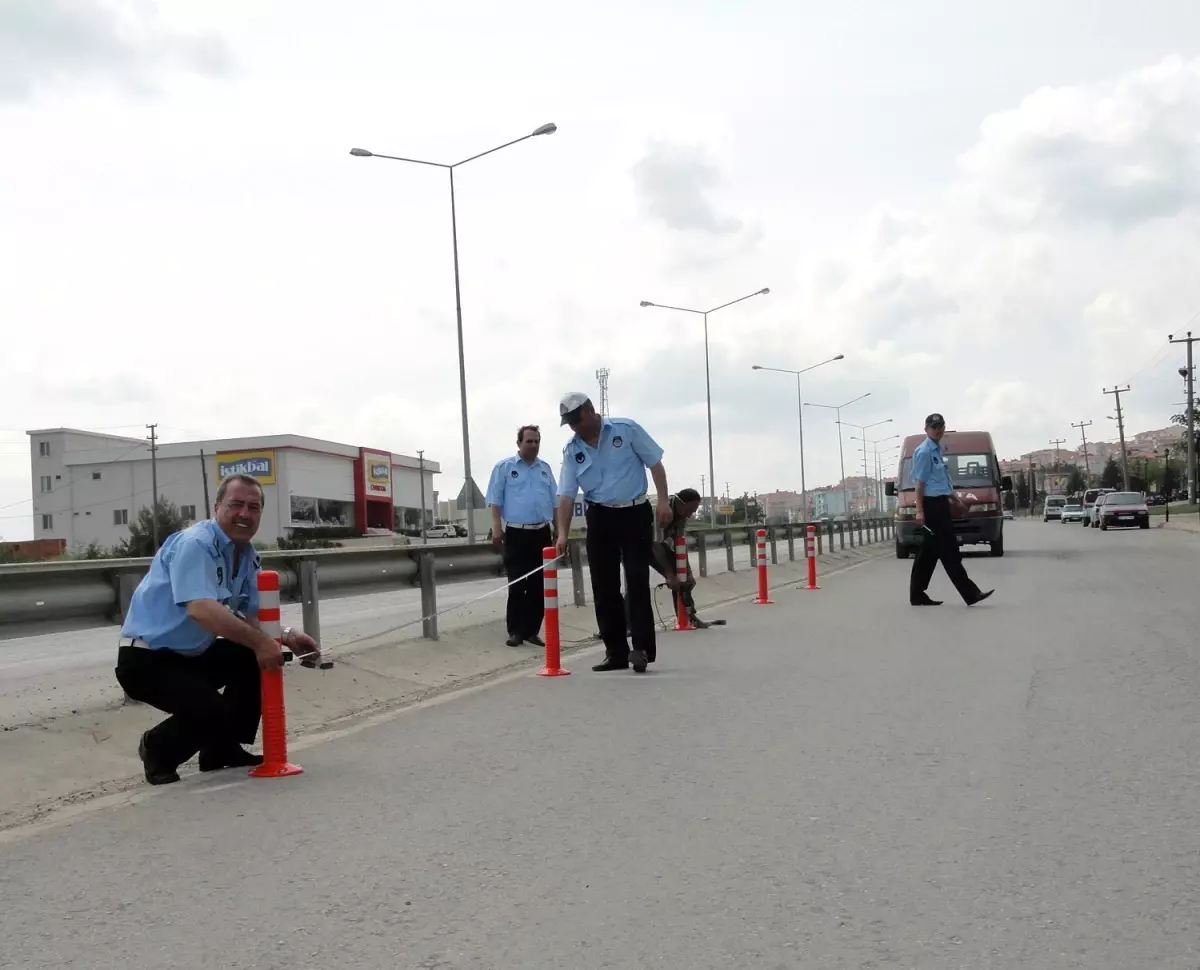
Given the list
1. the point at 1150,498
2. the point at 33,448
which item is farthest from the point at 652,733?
the point at 1150,498

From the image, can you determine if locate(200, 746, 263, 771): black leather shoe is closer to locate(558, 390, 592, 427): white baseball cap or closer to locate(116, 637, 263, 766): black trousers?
locate(116, 637, 263, 766): black trousers

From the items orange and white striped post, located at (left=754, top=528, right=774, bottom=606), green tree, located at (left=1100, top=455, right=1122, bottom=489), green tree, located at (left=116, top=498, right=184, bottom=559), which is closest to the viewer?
orange and white striped post, located at (left=754, top=528, right=774, bottom=606)

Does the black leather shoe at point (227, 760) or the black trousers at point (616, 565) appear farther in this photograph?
the black trousers at point (616, 565)

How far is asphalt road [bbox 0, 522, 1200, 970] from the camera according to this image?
3.49m

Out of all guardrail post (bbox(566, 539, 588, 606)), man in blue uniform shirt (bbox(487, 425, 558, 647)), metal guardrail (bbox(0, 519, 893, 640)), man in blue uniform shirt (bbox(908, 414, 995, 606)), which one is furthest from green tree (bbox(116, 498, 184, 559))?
man in blue uniform shirt (bbox(487, 425, 558, 647))

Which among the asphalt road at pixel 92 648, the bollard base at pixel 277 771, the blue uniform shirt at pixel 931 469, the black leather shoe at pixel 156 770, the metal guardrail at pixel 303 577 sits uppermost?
the blue uniform shirt at pixel 931 469

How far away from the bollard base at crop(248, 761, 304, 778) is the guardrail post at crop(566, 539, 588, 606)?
7539mm

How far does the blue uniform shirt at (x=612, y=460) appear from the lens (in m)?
9.71

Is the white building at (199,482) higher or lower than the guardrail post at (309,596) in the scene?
higher

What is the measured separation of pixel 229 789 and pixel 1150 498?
472 feet

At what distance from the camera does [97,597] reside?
293 inches

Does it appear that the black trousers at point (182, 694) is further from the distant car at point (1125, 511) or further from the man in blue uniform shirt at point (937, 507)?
the distant car at point (1125, 511)

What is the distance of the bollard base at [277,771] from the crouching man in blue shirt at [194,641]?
0.78ft

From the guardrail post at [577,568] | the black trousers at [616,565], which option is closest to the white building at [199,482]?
the guardrail post at [577,568]
